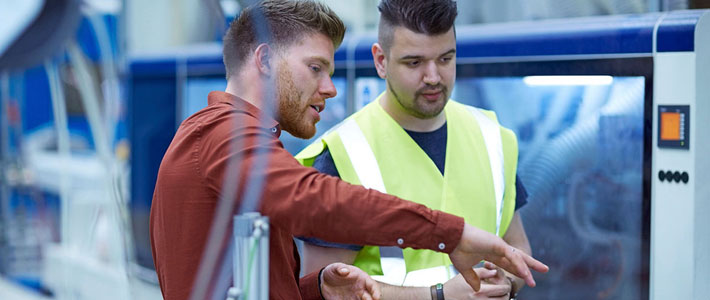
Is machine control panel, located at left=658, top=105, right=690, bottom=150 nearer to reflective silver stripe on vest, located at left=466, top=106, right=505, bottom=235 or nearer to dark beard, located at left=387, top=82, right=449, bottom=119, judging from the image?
reflective silver stripe on vest, located at left=466, top=106, right=505, bottom=235

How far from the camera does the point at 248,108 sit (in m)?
1.34

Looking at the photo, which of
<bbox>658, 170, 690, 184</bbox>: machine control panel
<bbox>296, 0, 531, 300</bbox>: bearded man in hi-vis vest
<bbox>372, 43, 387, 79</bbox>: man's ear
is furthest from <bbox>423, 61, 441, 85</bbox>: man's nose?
<bbox>658, 170, 690, 184</bbox>: machine control panel

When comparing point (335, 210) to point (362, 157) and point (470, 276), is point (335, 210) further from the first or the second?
point (362, 157)

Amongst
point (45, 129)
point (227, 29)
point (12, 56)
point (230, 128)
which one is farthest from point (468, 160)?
point (45, 129)

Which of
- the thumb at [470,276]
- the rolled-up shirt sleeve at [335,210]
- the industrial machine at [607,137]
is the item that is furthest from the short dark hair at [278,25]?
the industrial machine at [607,137]

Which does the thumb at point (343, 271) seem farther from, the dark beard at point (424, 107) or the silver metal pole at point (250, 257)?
the dark beard at point (424, 107)

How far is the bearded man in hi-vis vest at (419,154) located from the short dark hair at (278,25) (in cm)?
40

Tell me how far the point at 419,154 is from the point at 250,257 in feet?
2.53

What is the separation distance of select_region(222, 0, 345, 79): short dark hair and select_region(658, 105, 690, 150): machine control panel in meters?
1.11

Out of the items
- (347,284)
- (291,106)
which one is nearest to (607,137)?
(347,284)

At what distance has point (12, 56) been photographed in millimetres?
1357

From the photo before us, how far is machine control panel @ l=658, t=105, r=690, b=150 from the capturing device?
2.08m

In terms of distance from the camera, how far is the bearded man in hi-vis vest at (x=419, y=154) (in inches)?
70.0

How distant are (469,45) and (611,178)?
65 cm
